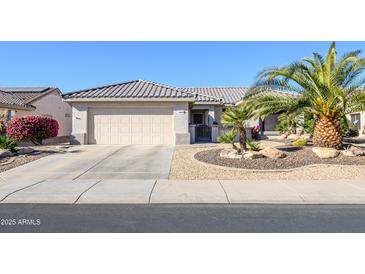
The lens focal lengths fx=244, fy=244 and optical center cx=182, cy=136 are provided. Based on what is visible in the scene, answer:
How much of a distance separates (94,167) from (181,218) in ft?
18.9

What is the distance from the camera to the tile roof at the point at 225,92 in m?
25.5

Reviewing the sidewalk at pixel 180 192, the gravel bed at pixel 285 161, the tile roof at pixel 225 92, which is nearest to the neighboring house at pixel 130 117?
the gravel bed at pixel 285 161

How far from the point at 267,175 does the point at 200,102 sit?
1340 centimetres

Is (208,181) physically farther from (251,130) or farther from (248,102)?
(251,130)

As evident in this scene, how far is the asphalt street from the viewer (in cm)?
423

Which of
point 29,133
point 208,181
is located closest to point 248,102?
point 208,181

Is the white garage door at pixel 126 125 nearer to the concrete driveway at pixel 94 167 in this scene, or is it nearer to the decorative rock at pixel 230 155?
the concrete driveway at pixel 94 167

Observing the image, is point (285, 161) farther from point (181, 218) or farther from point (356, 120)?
point (356, 120)

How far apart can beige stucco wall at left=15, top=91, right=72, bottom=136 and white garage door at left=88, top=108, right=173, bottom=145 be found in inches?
364

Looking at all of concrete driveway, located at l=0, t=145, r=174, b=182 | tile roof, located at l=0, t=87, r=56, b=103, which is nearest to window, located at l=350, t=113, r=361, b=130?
concrete driveway, located at l=0, t=145, r=174, b=182

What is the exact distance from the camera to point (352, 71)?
10531mm

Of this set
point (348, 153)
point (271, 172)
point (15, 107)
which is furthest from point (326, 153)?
point (15, 107)

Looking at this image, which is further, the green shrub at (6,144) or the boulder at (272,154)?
the green shrub at (6,144)

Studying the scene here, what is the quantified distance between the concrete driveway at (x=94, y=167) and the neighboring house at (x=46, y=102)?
510 inches
